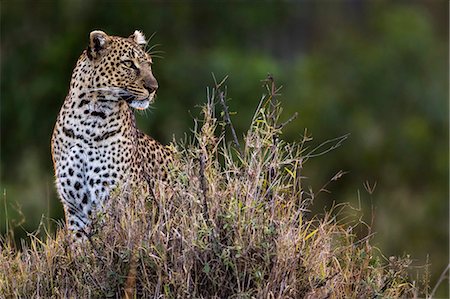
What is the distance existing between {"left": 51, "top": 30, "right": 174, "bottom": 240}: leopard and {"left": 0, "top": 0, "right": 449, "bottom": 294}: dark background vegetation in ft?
37.4

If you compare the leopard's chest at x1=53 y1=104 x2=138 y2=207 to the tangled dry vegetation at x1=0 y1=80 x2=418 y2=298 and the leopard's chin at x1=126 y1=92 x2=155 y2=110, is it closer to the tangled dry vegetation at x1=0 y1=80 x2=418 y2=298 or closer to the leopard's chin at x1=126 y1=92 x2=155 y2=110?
the leopard's chin at x1=126 y1=92 x2=155 y2=110

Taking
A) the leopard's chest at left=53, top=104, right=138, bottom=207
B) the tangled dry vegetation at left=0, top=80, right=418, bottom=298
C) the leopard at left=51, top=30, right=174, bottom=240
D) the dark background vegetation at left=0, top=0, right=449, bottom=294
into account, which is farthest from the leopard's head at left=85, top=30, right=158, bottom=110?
the dark background vegetation at left=0, top=0, right=449, bottom=294

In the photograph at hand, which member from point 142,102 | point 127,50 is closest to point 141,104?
point 142,102

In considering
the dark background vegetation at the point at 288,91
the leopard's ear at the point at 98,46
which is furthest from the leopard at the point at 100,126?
the dark background vegetation at the point at 288,91

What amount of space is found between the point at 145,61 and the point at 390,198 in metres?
15.3

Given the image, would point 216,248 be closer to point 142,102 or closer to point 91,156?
point 142,102

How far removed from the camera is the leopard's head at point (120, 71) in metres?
9.26

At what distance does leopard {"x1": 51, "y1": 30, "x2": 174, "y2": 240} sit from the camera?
30.4 feet

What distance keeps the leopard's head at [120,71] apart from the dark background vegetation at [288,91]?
1146 centimetres

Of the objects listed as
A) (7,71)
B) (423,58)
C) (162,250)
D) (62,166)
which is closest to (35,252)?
(162,250)

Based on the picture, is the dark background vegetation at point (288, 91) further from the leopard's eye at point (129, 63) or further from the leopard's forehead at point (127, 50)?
the leopard's eye at point (129, 63)

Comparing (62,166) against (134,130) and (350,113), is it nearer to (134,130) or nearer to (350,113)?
(134,130)

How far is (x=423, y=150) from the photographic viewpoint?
26359mm

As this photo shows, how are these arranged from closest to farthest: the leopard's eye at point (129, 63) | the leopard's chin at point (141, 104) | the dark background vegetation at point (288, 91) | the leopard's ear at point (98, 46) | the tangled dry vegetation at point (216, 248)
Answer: the tangled dry vegetation at point (216, 248) → the leopard's chin at point (141, 104) → the leopard's eye at point (129, 63) → the leopard's ear at point (98, 46) → the dark background vegetation at point (288, 91)
